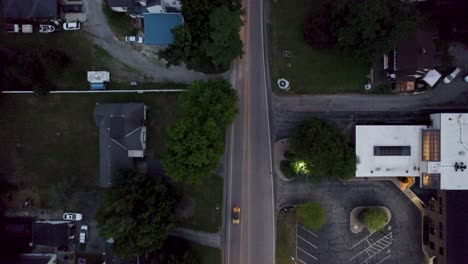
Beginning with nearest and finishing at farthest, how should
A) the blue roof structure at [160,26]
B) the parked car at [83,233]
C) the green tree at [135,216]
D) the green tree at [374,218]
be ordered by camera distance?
the green tree at [135,216] < the green tree at [374,218] < the blue roof structure at [160,26] < the parked car at [83,233]

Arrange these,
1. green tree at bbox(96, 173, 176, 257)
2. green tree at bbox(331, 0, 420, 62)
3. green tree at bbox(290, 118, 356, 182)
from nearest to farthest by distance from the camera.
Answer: green tree at bbox(331, 0, 420, 62) → green tree at bbox(96, 173, 176, 257) → green tree at bbox(290, 118, 356, 182)

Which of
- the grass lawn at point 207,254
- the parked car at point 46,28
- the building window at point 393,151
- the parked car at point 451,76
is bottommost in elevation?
the grass lawn at point 207,254

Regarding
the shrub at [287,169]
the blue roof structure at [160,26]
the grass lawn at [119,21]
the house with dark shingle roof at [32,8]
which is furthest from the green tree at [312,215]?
the house with dark shingle roof at [32,8]

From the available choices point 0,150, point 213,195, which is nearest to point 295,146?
point 213,195

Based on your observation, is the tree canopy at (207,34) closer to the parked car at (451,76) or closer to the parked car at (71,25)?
the parked car at (71,25)

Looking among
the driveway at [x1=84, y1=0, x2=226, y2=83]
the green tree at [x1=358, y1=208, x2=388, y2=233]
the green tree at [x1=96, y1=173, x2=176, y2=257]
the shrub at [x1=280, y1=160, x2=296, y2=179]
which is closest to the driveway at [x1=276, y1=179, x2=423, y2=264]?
the shrub at [x1=280, y1=160, x2=296, y2=179]

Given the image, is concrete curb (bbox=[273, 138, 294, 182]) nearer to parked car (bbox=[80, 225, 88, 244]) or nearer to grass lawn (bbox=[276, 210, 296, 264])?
grass lawn (bbox=[276, 210, 296, 264])

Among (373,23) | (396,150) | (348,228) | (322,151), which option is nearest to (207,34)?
(373,23)
